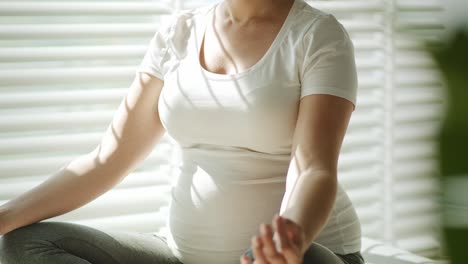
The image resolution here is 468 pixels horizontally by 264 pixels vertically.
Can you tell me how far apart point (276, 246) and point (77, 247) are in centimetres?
63

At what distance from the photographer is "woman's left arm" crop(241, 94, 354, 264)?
1.19 meters

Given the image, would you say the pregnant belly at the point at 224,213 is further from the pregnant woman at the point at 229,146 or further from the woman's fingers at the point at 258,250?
the woman's fingers at the point at 258,250

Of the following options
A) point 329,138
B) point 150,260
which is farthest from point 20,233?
point 329,138

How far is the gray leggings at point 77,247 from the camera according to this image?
1.39 m

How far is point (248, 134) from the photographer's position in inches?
57.0

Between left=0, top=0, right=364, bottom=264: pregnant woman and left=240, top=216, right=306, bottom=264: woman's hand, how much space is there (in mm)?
304

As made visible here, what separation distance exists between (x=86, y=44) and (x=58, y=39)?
0.08 meters

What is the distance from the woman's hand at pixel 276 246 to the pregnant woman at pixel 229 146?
30cm

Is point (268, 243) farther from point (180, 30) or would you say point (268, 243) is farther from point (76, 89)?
point (76, 89)

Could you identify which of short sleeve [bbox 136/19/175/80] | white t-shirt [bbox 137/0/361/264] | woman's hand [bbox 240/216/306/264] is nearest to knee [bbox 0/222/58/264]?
white t-shirt [bbox 137/0/361/264]

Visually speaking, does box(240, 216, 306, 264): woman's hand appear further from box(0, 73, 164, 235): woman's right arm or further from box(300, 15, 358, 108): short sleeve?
box(0, 73, 164, 235): woman's right arm

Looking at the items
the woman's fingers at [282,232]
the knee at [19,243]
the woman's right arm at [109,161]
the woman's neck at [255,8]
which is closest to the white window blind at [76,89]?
the woman's right arm at [109,161]

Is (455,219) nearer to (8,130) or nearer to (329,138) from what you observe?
(329,138)

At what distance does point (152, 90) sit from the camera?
1638mm
